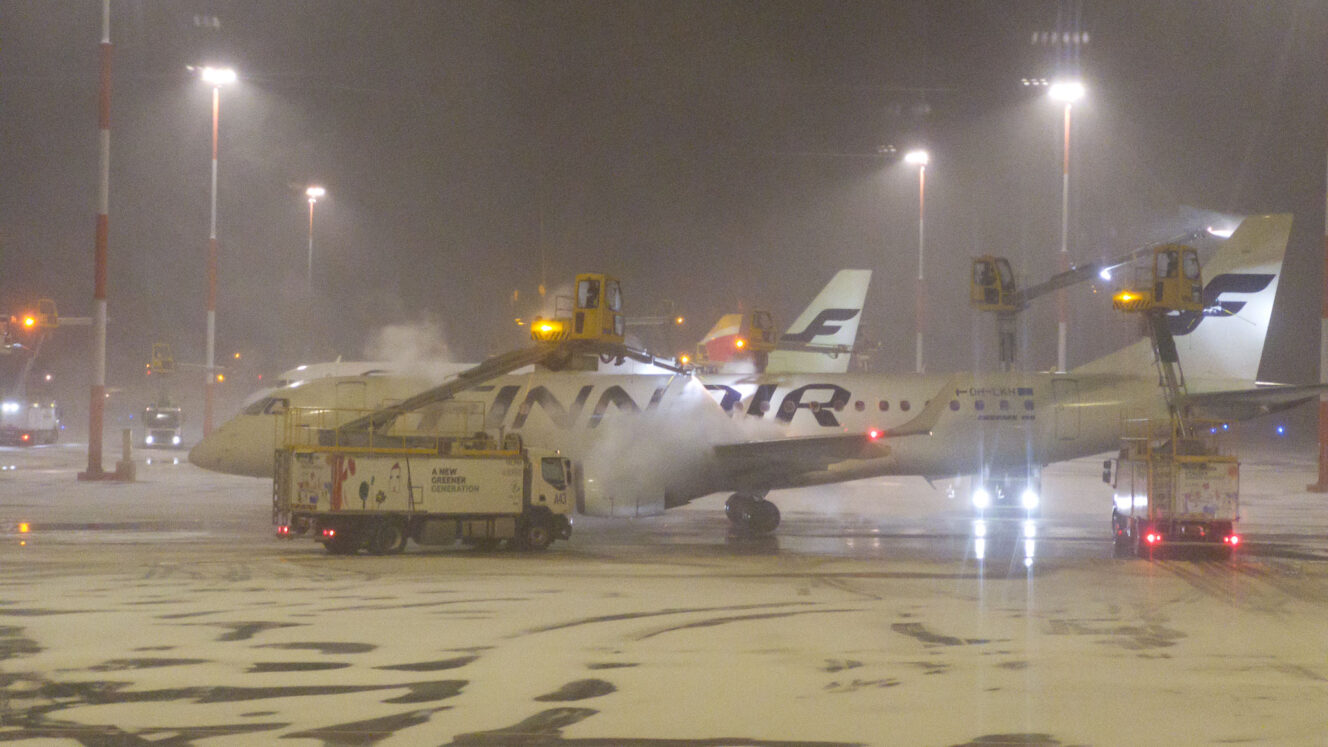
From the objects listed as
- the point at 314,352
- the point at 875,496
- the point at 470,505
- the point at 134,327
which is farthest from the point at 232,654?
the point at 134,327

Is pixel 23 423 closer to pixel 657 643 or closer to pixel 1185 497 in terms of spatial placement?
pixel 1185 497

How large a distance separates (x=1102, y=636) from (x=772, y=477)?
14.5 metres

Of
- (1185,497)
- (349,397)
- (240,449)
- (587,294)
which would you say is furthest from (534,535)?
(1185,497)

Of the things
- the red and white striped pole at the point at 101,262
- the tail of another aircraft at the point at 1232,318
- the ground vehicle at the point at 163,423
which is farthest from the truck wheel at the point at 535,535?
the ground vehicle at the point at 163,423

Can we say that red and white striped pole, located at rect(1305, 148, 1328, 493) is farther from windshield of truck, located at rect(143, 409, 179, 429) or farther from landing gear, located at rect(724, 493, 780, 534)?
windshield of truck, located at rect(143, 409, 179, 429)

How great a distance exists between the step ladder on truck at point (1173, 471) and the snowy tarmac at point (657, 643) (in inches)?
41.6

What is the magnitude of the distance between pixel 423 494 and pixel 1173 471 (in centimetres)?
1501

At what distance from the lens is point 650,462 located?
26672 millimetres

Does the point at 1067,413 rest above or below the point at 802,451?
above

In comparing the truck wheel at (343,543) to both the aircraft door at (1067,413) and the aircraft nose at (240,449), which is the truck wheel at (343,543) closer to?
the aircraft nose at (240,449)

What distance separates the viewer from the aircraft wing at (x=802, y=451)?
26203mm

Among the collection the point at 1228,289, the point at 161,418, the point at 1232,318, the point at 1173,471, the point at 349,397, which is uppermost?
the point at 1228,289

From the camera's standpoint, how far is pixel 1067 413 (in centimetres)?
3108

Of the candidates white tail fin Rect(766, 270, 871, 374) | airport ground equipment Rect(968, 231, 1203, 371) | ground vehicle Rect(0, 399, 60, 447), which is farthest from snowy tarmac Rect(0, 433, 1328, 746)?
ground vehicle Rect(0, 399, 60, 447)
